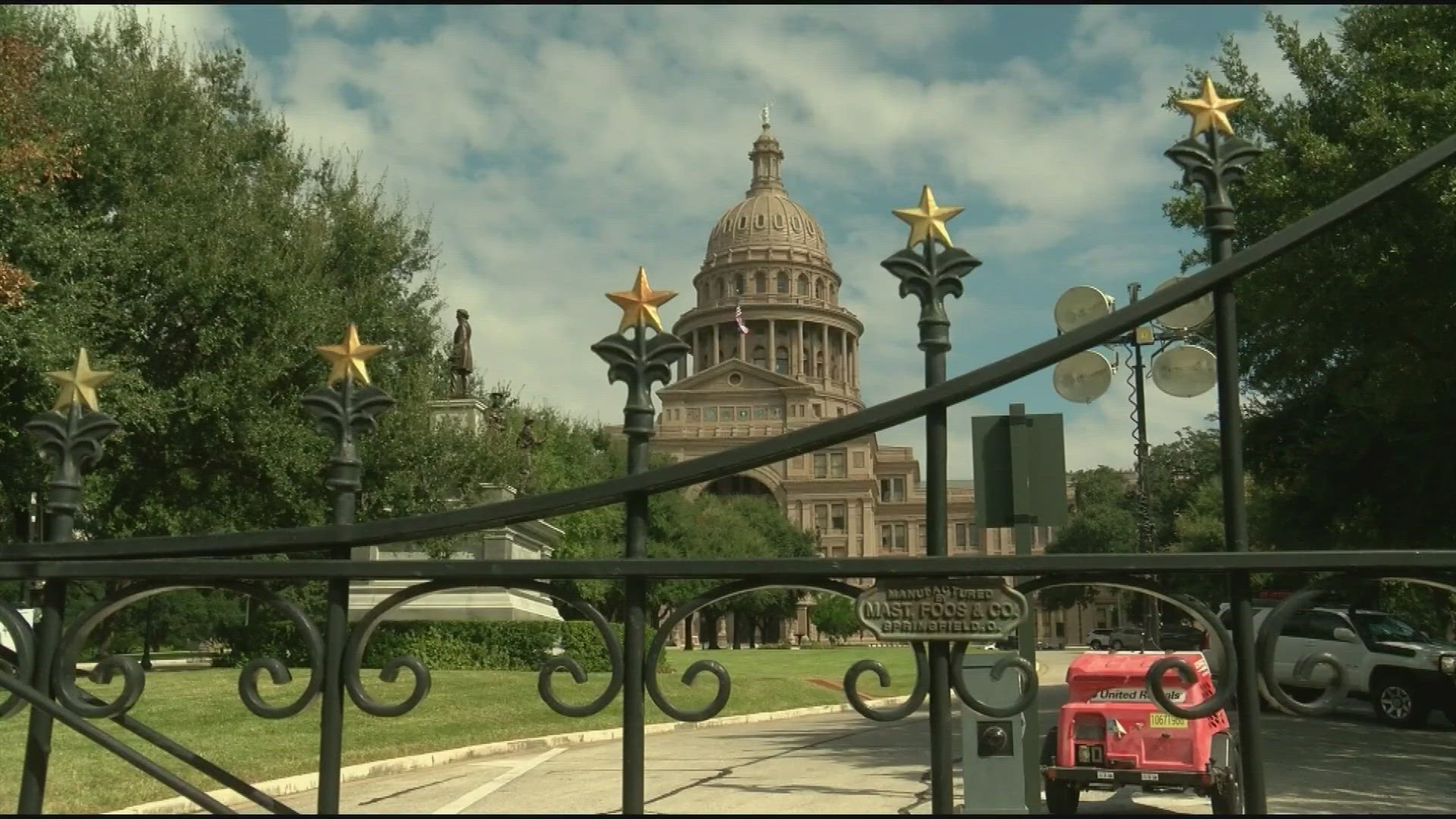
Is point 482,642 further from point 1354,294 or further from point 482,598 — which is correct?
point 1354,294

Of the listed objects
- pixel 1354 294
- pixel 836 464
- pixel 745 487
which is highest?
pixel 836 464

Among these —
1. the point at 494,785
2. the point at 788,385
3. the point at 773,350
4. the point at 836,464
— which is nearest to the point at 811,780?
the point at 494,785

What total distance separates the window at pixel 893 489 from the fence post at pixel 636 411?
11812 centimetres

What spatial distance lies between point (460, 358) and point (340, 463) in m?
27.9

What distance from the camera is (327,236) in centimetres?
2691

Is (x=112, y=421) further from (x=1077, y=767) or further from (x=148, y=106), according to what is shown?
(x=148, y=106)

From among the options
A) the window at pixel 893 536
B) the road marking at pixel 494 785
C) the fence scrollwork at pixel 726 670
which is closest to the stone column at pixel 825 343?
the window at pixel 893 536

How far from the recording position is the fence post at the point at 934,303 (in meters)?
2.97

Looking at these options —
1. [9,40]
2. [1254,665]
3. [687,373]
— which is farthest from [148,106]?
[687,373]

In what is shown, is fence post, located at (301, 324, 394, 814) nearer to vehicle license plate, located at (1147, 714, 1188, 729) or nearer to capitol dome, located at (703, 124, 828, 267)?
vehicle license plate, located at (1147, 714, 1188, 729)

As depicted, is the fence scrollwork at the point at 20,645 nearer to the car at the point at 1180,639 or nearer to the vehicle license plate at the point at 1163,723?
the vehicle license plate at the point at 1163,723

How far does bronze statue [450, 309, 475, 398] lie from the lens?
100 ft

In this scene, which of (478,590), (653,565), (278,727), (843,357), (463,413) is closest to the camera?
(653,565)

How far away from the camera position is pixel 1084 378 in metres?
10.6
